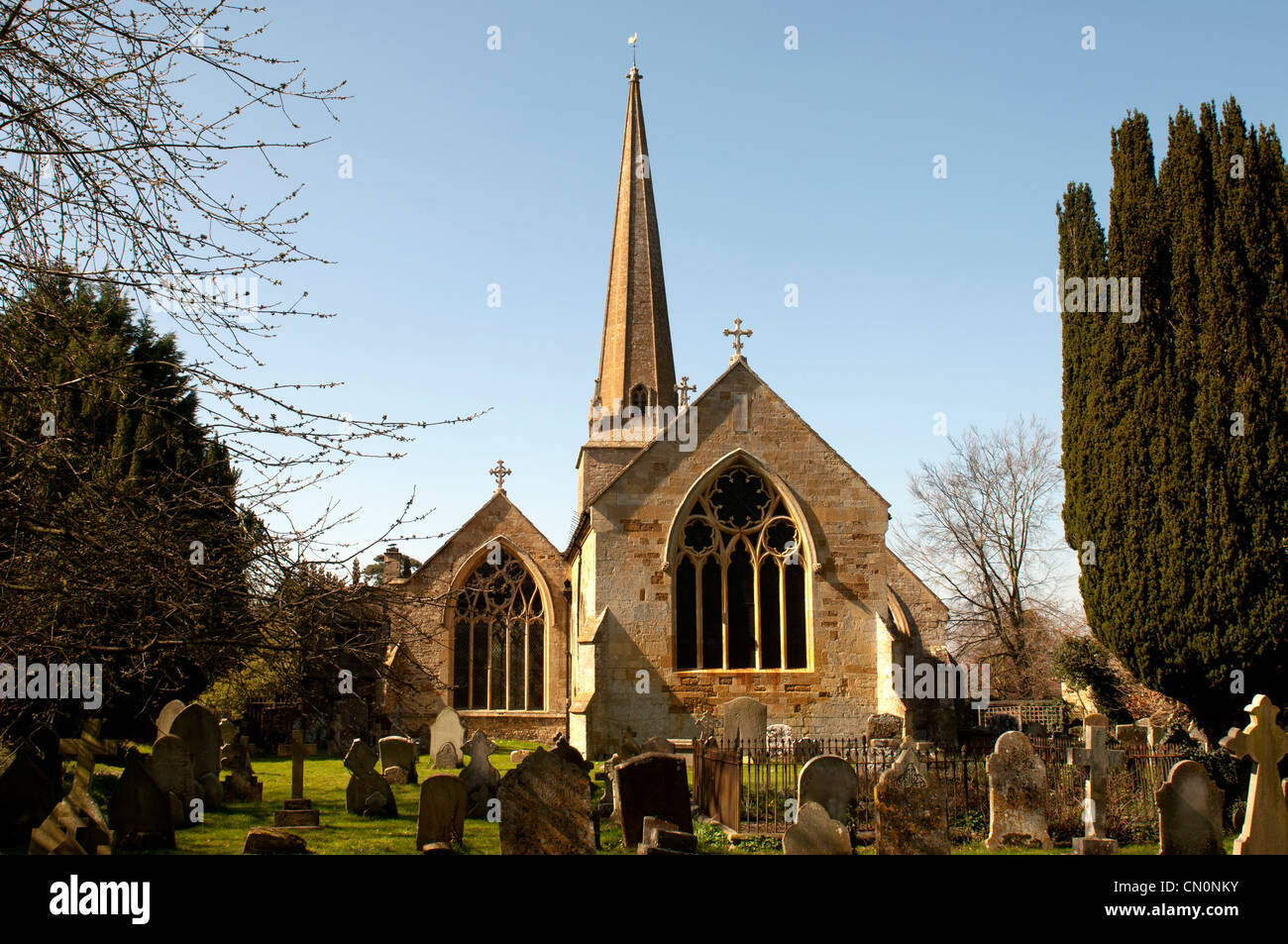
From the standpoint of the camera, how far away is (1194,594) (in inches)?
546

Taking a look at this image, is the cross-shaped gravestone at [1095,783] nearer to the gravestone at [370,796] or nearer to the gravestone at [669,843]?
the gravestone at [669,843]

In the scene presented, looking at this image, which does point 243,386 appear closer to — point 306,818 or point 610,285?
point 306,818

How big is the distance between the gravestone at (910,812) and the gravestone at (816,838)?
575mm

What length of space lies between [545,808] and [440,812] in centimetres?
135

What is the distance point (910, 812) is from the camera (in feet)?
30.7

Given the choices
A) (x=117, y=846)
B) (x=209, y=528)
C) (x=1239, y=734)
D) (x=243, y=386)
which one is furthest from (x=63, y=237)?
(x=1239, y=734)

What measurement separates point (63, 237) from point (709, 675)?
13.7 metres

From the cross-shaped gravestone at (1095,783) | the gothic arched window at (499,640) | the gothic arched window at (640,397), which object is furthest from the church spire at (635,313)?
the cross-shaped gravestone at (1095,783)

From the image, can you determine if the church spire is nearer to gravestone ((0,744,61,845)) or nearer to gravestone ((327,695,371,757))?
gravestone ((327,695,371,757))

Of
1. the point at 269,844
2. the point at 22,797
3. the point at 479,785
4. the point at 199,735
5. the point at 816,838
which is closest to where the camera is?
the point at 269,844

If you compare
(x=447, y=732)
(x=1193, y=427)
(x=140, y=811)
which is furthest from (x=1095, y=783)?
(x=447, y=732)

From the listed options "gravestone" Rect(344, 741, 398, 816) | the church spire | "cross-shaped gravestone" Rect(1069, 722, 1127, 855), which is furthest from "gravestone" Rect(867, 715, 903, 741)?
the church spire

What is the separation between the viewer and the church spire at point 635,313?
1175 inches

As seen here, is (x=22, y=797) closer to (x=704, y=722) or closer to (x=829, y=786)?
(x=829, y=786)
